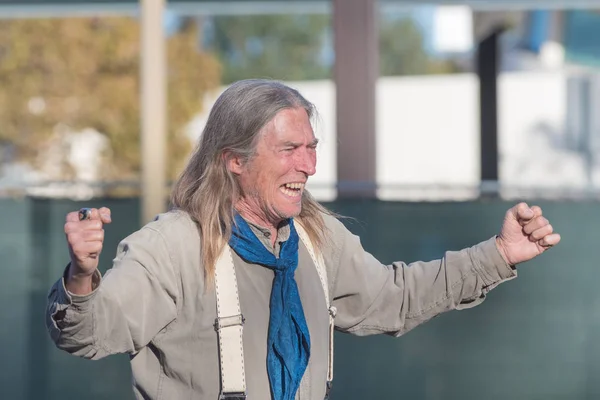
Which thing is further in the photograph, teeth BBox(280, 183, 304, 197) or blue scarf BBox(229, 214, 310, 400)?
teeth BBox(280, 183, 304, 197)

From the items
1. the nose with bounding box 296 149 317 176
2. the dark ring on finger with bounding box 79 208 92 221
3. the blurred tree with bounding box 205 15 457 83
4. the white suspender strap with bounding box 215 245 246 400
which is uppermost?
the blurred tree with bounding box 205 15 457 83

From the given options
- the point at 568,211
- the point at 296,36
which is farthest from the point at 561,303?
the point at 296,36

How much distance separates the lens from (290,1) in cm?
700

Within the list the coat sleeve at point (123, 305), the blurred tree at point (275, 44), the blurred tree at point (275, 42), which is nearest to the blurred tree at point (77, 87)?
the blurred tree at point (275, 44)

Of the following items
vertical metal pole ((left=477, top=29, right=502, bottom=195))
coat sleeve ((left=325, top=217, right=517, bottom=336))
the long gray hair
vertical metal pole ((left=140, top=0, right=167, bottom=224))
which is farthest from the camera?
vertical metal pole ((left=477, top=29, right=502, bottom=195))

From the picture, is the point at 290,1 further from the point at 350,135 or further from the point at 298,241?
the point at 298,241

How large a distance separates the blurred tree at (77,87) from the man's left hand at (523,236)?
19.0 m

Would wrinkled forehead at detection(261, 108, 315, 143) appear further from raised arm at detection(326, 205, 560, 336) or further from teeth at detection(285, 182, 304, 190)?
raised arm at detection(326, 205, 560, 336)

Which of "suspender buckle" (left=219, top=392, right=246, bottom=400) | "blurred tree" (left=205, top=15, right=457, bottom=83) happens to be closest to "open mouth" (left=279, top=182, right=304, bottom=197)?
"suspender buckle" (left=219, top=392, right=246, bottom=400)

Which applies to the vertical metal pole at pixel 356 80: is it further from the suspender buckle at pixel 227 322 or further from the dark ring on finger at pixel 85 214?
the dark ring on finger at pixel 85 214

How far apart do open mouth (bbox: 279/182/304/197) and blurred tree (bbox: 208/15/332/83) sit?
3260 centimetres

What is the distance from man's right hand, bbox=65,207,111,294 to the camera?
2.30m

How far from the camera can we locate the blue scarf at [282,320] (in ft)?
8.93

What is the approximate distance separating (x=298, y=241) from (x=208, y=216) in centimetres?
26
